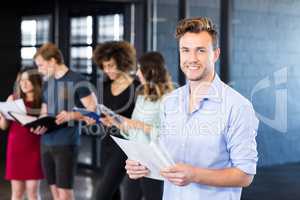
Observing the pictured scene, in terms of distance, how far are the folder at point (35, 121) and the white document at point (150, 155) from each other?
1.91 metres

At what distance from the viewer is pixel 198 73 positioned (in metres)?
1.69

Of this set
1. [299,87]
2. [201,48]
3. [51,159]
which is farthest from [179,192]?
[299,87]

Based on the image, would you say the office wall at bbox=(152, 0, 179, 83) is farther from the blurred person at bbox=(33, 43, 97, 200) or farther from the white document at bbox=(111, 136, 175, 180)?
the white document at bbox=(111, 136, 175, 180)

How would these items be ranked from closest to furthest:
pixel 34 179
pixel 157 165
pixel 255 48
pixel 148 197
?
1. pixel 157 165
2. pixel 148 197
3. pixel 34 179
4. pixel 255 48

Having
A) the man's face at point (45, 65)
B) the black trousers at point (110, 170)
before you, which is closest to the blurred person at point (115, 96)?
the black trousers at point (110, 170)

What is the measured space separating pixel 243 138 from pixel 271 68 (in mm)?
2745

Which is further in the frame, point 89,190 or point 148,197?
point 89,190

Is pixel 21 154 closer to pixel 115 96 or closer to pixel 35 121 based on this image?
pixel 35 121

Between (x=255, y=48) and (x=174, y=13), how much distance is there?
113cm

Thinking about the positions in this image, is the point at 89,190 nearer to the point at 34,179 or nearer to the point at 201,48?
the point at 34,179

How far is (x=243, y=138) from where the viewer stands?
167 cm

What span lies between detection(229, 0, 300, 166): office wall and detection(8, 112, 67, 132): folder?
165cm

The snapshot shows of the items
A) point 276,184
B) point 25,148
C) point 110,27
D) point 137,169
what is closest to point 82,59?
point 110,27

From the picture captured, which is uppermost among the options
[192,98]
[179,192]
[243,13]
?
[243,13]
